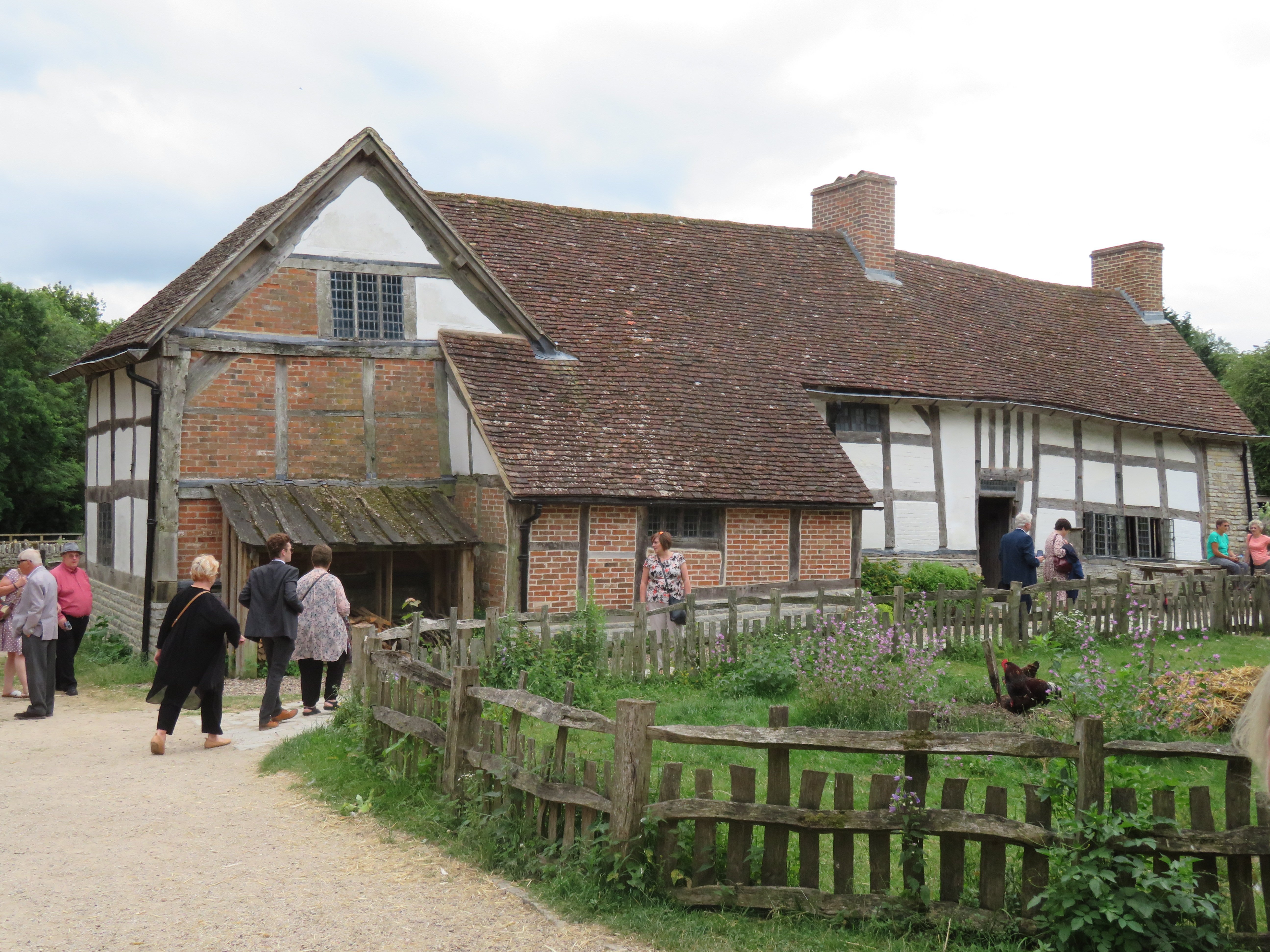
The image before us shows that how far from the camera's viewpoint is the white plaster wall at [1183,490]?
22234 mm

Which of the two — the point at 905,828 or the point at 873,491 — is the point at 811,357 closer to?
the point at 873,491

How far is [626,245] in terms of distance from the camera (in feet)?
65.3

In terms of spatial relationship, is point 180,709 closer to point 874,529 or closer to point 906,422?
point 874,529

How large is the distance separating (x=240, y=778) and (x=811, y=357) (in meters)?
12.8

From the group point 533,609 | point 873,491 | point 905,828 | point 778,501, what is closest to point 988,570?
point 873,491

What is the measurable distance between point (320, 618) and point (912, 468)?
39.6 ft

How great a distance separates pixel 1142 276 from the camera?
26078mm

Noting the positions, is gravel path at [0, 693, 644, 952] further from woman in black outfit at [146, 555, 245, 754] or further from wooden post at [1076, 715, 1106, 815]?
wooden post at [1076, 715, 1106, 815]

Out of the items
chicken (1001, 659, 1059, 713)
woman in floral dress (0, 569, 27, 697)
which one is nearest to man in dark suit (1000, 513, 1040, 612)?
chicken (1001, 659, 1059, 713)

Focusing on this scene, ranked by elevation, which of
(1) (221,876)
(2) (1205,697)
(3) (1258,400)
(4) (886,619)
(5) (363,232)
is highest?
(3) (1258,400)

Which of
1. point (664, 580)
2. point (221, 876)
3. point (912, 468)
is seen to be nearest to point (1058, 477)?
point (912, 468)

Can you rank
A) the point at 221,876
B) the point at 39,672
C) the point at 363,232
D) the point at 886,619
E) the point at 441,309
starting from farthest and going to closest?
the point at 441,309 < the point at 363,232 < the point at 886,619 < the point at 39,672 < the point at 221,876

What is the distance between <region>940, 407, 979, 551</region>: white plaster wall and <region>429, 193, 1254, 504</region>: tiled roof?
67 cm

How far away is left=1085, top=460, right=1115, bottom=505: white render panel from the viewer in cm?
2106
